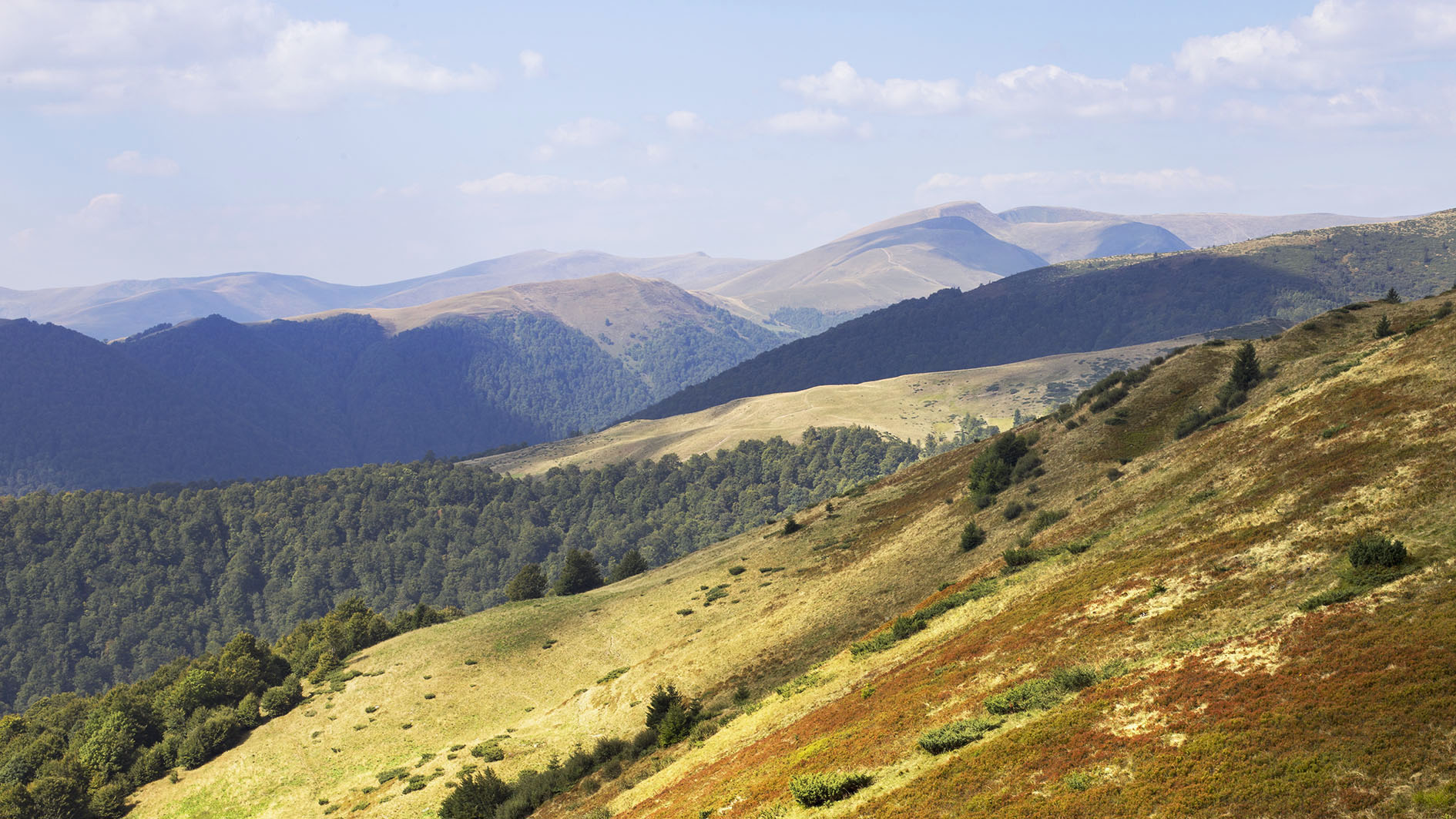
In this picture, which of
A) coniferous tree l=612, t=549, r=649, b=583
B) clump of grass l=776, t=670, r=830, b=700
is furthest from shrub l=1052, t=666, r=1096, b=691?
coniferous tree l=612, t=549, r=649, b=583

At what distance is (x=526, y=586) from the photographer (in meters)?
90.2

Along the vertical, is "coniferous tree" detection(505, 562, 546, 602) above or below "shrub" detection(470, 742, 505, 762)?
below

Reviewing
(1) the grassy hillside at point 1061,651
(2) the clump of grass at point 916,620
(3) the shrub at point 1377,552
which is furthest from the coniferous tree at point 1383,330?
(3) the shrub at point 1377,552

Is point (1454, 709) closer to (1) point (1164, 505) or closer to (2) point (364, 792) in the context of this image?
(1) point (1164, 505)

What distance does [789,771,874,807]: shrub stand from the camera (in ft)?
65.8

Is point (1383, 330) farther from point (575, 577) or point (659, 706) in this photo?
point (575, 577)

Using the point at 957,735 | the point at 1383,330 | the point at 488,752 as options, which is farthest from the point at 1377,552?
the point at 488,752

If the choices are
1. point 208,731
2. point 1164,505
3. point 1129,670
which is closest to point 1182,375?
point 1164,505

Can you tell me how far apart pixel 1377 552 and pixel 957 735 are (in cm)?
1228

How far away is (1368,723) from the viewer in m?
14.8

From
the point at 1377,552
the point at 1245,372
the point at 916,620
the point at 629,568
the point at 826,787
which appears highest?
the point at 1245,372

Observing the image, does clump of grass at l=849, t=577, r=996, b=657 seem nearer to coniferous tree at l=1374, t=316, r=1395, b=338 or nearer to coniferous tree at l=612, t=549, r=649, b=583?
coniferous tree at l=1374, t=316, r=1395, b=338

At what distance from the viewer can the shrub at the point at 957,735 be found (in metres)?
20.5

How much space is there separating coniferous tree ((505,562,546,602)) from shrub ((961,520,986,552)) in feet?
177
